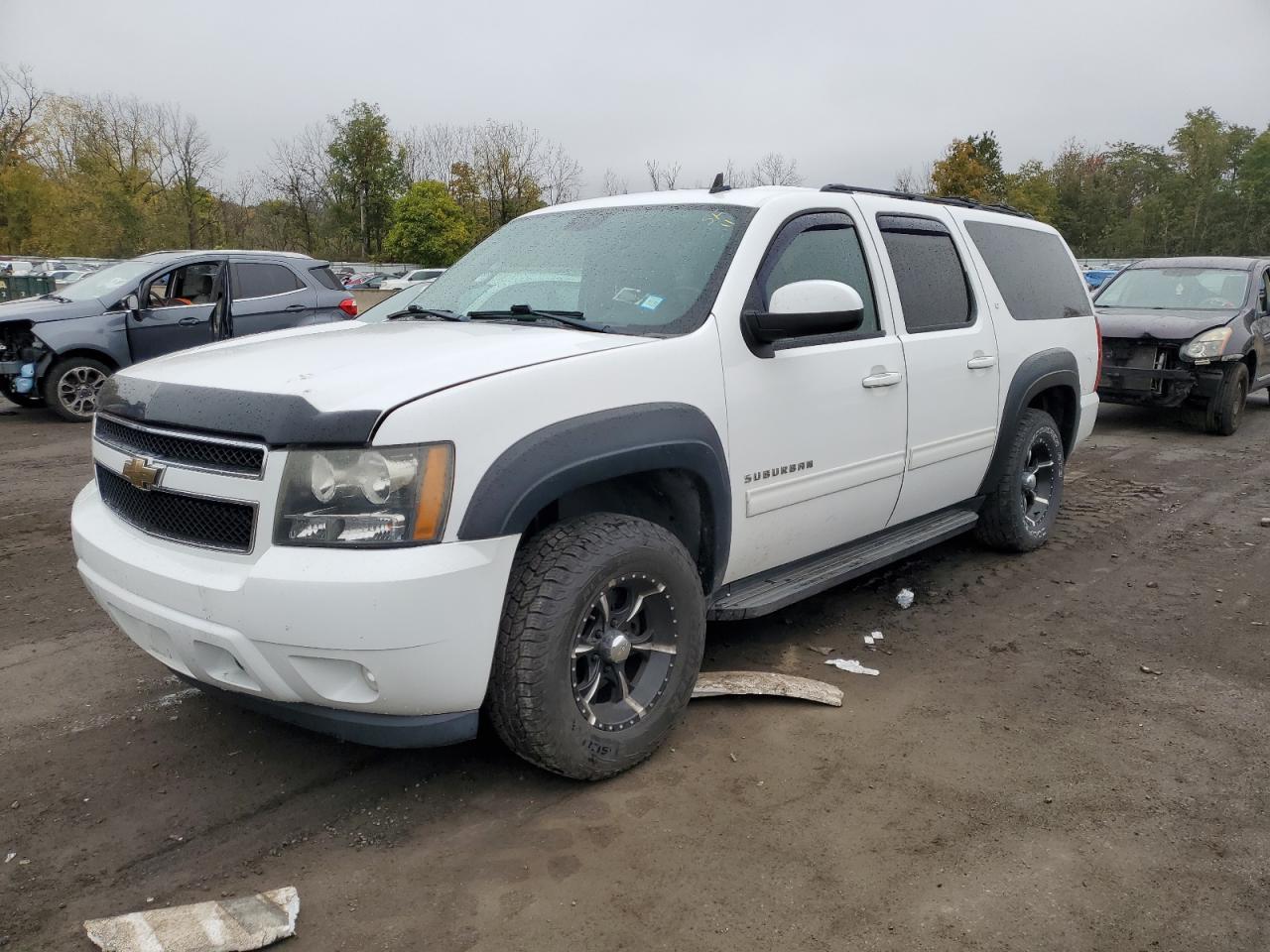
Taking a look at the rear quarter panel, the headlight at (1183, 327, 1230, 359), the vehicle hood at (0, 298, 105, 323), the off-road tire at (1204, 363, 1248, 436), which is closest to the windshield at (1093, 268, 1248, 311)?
the headlight at (1183, 327, 1230, 359)

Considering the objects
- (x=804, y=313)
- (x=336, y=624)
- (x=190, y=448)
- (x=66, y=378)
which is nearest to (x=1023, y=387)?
(x=804, y=313)

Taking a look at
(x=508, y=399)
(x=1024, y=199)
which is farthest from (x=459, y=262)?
(x=1024, y=199)

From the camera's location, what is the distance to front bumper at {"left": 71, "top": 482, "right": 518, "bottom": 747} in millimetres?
2404

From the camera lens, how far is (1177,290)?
1036 cm

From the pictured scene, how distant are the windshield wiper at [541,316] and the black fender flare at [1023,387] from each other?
8.19ft

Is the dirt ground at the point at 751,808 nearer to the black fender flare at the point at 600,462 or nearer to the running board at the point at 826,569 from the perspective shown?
the running board at the point at 826,569

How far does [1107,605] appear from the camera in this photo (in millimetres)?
4703

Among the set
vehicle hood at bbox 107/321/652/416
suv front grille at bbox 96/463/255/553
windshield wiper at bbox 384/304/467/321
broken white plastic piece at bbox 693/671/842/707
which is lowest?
broken white plastic piece at bbox 693/671/842/707

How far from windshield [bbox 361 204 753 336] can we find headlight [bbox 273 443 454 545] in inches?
41.7

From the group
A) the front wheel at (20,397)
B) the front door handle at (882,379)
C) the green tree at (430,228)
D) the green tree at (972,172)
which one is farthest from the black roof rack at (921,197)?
the green tree at (972,172)

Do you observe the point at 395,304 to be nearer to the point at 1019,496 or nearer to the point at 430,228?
the point at 1019,496

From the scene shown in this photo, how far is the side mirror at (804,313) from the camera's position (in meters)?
3.23

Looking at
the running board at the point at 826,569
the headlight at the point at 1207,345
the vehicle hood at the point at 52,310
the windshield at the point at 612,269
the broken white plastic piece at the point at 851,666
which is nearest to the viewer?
the windshield at the point at 612,269

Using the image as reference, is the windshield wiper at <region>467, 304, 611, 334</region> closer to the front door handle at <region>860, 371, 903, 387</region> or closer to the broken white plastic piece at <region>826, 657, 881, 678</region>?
the front door handle at <region>860, 371, 903, 387</region>
